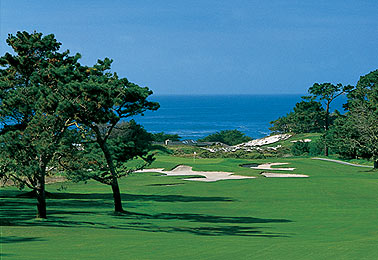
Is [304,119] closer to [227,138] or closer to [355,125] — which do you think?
[355,125]

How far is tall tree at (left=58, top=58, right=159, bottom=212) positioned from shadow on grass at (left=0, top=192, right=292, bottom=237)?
5.79ft

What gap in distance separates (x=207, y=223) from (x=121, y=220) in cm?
319

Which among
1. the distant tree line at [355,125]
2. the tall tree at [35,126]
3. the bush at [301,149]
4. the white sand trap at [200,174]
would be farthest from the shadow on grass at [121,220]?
the bush at [301,149]

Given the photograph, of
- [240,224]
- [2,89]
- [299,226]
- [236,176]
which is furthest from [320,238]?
[236,176]

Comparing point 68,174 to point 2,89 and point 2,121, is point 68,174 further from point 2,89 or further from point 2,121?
point 2,89

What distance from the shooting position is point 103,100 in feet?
58.6

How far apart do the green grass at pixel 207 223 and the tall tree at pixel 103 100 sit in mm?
3273

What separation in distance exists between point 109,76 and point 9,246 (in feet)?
32.8

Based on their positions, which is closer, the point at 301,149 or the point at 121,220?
the point at 121,220

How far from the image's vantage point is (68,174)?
19000 mm

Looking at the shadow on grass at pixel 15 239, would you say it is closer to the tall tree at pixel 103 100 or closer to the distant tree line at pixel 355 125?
the tall tree at pixel 103 100

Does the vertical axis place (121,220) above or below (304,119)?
below

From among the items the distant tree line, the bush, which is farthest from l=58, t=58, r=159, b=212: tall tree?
the bush

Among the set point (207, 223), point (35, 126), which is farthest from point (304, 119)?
point (35, 126)
